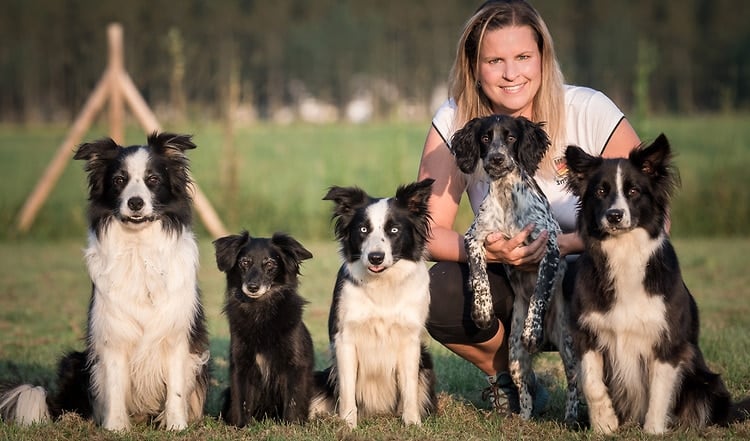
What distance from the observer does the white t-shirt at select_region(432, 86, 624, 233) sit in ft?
17.1

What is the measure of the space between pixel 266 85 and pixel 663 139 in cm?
2701

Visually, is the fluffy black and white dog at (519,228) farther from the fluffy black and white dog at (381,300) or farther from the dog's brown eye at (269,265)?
the dog's brown eye at (269,265)

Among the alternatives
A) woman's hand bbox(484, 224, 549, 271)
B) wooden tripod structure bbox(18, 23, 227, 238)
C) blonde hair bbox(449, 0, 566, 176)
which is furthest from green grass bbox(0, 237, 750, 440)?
blonde hair bbox(449, 0, 566, 176)

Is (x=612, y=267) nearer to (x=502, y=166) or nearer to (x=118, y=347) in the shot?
(x=502, y=166)

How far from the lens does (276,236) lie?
5.14 m

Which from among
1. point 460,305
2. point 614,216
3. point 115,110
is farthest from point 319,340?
point 115,110

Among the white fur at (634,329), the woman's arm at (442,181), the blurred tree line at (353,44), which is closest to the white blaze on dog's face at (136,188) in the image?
the woman's arm at (442,181)

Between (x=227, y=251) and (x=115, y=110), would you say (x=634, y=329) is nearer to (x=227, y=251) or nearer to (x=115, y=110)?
(x=227, y=251)

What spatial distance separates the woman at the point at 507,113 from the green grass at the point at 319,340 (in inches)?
15.3

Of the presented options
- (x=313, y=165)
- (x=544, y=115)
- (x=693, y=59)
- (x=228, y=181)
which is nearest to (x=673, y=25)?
(x=693, y=59)

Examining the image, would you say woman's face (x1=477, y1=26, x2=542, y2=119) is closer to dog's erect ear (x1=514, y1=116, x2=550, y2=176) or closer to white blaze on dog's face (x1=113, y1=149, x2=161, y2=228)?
dog's erect ear (x1=514, y1=116, x2=550, y2=176)

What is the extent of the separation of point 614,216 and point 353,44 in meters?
31.7

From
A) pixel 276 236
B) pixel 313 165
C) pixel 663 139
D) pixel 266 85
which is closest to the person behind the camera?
pixel 663 139

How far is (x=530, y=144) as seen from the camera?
488cm
